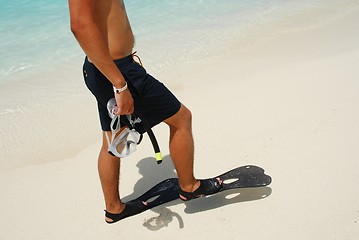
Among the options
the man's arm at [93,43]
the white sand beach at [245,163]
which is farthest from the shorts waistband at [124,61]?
the white sand beach at [245,163]

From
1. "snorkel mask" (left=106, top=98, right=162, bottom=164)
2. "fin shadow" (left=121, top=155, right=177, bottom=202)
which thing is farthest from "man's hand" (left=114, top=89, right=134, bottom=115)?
"fin shadow" (left=121, top=155, right=177, bottom=202)

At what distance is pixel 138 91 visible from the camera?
2.16 m

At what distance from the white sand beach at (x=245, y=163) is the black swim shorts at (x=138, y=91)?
0.75 metres

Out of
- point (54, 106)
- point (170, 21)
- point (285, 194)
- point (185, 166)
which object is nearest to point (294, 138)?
point (285, 194)

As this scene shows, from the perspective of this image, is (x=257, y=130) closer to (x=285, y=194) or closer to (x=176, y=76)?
(x=285, y=194)

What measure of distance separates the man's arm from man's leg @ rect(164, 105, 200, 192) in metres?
0.38

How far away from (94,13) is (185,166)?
1046mm

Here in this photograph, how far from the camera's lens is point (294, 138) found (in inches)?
124

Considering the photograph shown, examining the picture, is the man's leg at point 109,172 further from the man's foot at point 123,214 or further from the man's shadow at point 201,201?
the man's shadow at point 201,201

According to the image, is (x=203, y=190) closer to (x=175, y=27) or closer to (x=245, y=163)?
(x=245, y=163)

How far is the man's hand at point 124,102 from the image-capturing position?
2.04 m

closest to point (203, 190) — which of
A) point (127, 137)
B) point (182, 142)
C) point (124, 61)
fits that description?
point (182, 142)

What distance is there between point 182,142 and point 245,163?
0.79 meters

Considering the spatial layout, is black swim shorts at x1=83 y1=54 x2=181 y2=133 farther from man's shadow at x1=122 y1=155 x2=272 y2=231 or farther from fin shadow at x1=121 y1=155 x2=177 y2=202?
fin shadow at x1=121 y1=155 x2=177 y2=202
